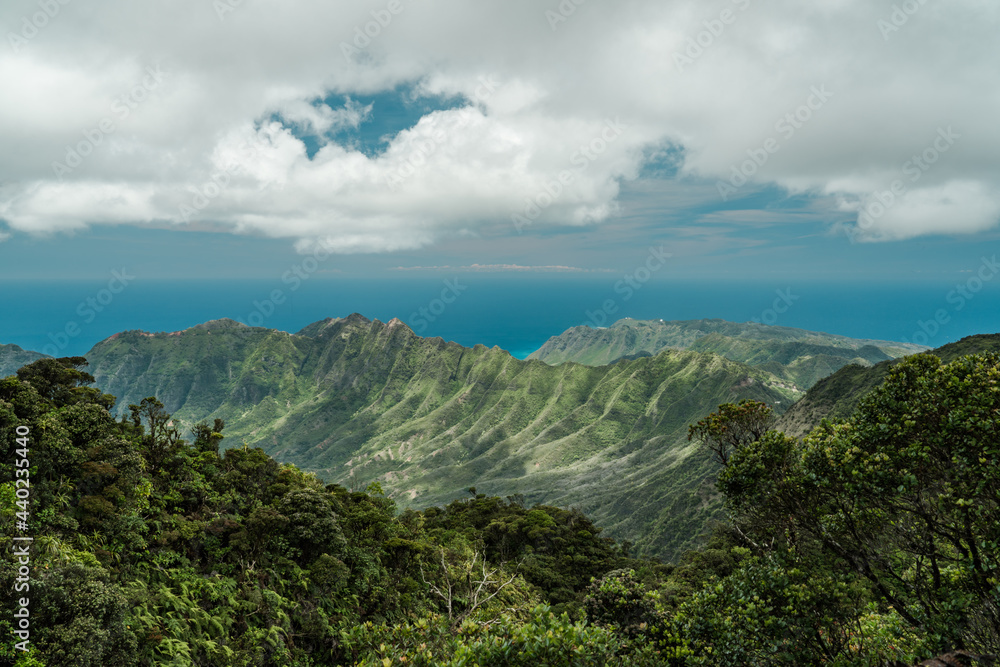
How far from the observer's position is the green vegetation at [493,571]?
36.3 ft

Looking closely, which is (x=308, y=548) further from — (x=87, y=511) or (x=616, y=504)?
(x=616, y=504)

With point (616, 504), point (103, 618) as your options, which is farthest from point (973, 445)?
point (616, 504)

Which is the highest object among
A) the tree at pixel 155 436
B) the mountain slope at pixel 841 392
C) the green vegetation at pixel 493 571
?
the tree at pixel 155 436

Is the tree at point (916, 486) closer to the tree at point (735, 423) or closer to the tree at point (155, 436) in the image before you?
the tree at point (735, 423)

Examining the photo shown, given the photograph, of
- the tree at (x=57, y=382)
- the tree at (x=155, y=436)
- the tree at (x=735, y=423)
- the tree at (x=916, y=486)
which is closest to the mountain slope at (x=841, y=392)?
the tree at (x=735, y=423)

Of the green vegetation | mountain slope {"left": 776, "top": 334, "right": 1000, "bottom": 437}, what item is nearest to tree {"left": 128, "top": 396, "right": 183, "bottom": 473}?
the green vegetation

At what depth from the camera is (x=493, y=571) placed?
65.5 ft

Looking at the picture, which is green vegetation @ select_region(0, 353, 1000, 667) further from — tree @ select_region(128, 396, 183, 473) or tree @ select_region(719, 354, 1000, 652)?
tree @ select_region(128, 396, 183, 473)

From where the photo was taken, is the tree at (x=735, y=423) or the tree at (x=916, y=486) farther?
the tree at (x=735, y=423)

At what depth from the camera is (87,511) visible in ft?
63.7

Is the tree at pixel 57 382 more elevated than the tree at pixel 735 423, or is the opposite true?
the tree at pixel 57 382

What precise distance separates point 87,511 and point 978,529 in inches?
1255

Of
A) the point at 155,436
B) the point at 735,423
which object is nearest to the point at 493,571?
the point at 735,423

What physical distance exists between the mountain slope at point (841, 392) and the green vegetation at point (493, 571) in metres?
112
